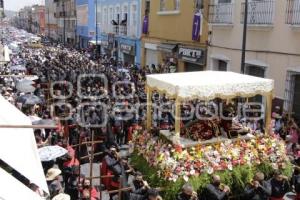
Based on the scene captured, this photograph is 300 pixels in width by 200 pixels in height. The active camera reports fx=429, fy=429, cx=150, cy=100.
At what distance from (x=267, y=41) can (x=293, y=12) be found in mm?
1655

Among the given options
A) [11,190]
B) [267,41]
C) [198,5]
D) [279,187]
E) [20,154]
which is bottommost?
[279,187]

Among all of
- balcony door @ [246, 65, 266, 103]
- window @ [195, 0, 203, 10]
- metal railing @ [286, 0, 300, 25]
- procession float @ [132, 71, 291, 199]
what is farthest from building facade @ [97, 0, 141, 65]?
procession float @ [132, 71, 291, 199]

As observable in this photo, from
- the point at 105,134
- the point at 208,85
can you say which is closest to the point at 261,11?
the point at 208,85

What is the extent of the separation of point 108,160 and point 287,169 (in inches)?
154

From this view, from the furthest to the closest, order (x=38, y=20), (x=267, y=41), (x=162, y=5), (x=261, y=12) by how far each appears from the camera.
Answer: (x=38, y=20), (x=162, y=5), (x=261, y=12), (x=267, y=41)

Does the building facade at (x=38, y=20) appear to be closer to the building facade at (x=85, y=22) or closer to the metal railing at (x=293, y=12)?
the building facade at (x=85, y=22)

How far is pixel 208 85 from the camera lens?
29.5 ft

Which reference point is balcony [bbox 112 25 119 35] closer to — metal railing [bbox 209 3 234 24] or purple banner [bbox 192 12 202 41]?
purple banner [bbox 192 12 202 41]

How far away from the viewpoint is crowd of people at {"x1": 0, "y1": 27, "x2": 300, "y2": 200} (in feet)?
26.0

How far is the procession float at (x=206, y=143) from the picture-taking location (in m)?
8.56

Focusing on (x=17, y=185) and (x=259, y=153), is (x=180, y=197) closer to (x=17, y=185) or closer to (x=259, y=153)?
(x=259, y=153)

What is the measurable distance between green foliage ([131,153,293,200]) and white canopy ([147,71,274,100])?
1579 mm

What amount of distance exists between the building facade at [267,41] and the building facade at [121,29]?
11995mm

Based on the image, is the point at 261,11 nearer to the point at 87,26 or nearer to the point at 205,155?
the point at 205,155
